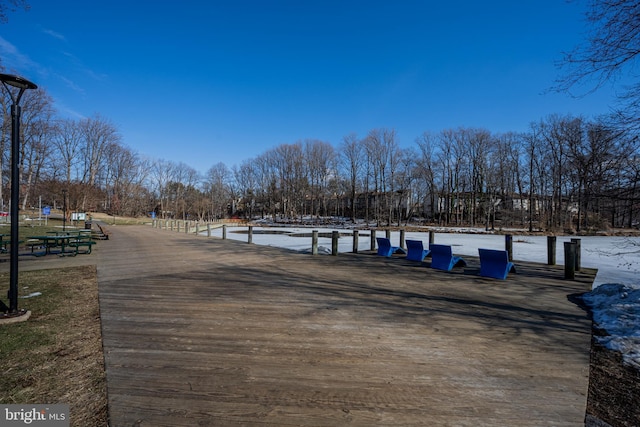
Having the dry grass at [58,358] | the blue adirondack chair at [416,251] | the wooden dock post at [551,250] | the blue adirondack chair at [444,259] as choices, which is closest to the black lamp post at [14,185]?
the dry grass at [58,358]

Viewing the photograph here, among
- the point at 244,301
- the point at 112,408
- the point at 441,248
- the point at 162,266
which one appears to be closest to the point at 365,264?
the point at 441,248

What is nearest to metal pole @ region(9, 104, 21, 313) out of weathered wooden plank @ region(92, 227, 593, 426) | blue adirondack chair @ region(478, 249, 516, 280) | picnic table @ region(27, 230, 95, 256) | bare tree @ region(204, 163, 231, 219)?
weathered wooden plank @ region(92, 227, 593, 426)

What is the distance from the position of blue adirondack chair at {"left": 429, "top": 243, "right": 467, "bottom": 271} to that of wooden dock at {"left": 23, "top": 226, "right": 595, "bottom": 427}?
6.98ft

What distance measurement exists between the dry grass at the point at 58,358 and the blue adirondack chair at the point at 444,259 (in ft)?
27.5

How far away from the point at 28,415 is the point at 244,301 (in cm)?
340

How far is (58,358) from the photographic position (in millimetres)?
3307

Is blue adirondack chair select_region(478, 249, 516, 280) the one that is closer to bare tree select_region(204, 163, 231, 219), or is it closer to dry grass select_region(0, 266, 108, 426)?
dry grass select_region(0, 266, 108, 426)

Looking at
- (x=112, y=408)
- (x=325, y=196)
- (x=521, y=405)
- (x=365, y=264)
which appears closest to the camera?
(x=112, y=408)

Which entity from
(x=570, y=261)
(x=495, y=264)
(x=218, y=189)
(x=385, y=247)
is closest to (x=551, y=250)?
(x=570, y=261)

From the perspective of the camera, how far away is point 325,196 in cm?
6931

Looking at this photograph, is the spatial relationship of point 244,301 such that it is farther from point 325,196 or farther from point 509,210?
point 325,196

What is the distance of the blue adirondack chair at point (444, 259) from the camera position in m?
9.37

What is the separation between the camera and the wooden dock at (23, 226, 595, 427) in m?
2.50

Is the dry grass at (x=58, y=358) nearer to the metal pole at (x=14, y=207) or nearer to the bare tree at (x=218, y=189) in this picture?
the metal pole at (x=14, y=207)
